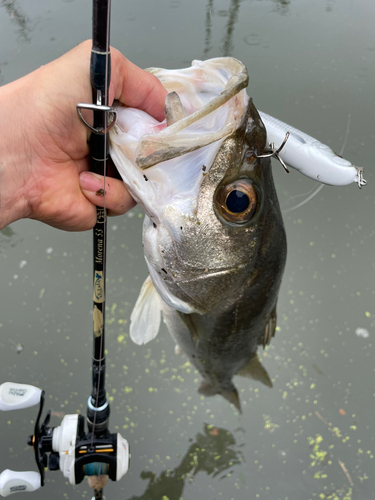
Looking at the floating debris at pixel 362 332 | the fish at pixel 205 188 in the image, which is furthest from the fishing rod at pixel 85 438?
the floating debris at pixel 362 332

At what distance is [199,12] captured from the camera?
1.99 meters

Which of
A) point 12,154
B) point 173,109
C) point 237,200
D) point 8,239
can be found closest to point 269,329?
point 237,200

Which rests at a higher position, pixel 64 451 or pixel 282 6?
pixel 282 6

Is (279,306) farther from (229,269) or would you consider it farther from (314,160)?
(314,160)

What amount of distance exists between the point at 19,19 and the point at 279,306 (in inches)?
81.0

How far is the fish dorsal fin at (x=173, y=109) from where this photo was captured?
792 millimetres

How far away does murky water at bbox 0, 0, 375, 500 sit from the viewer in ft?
5.41

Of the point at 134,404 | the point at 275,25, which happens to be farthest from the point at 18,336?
the point at 275,25

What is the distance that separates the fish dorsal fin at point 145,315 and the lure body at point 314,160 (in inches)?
26.8

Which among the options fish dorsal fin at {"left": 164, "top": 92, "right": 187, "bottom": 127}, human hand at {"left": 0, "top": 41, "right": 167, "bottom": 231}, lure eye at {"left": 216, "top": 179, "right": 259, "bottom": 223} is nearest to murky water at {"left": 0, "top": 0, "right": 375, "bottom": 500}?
human hand at {"left": 0, "top": 41, "right": 167, "bottom": 231}

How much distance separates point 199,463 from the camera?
167 cm

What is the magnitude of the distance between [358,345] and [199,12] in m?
1.98

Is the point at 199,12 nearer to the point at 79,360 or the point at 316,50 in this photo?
the point at 316,50

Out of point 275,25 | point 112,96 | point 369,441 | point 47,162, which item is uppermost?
point 275,25
